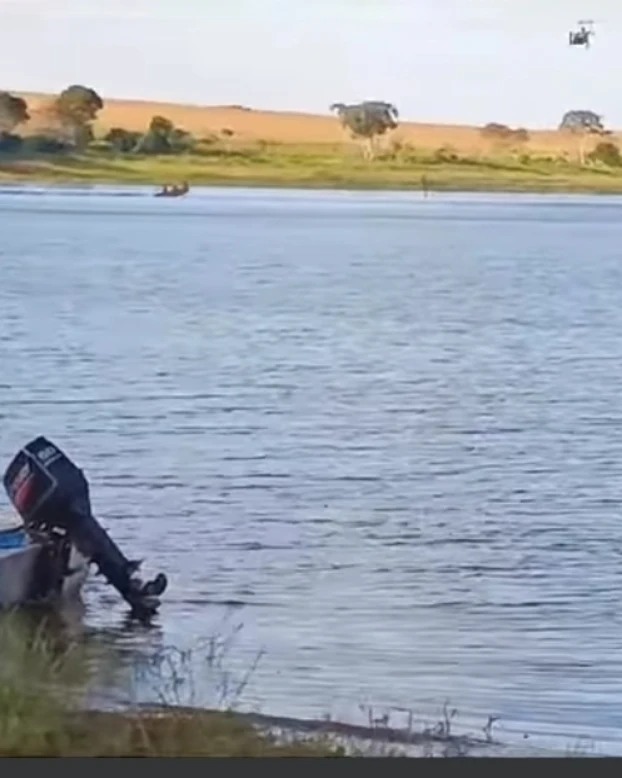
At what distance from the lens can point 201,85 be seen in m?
4.08

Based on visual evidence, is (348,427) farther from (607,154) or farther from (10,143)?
(10,143)

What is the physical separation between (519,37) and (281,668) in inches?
62.1

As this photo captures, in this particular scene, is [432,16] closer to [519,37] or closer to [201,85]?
[519,37]

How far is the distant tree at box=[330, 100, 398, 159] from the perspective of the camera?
4.04 meters

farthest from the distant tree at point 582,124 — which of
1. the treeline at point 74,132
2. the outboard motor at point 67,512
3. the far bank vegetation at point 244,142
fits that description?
the outboard motor at point 67,512

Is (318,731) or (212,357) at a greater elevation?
(212,357)

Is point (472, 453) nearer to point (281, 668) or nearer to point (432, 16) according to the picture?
point (281, 668)

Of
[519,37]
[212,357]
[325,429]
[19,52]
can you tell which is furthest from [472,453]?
A: [19,52]

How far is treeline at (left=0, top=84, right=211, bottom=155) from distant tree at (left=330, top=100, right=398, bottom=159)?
0.28m

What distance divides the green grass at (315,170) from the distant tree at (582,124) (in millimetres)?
99

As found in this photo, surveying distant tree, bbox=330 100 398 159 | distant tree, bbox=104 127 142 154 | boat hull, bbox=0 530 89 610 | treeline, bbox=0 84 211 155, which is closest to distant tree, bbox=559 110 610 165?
distant tree, bbox=330 100 398 159

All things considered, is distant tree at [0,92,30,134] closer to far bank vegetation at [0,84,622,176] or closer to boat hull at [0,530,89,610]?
far bank vegetation at [0,84,622,176]

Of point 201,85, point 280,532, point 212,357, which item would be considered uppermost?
point 201,85

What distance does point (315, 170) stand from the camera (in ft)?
13.6
